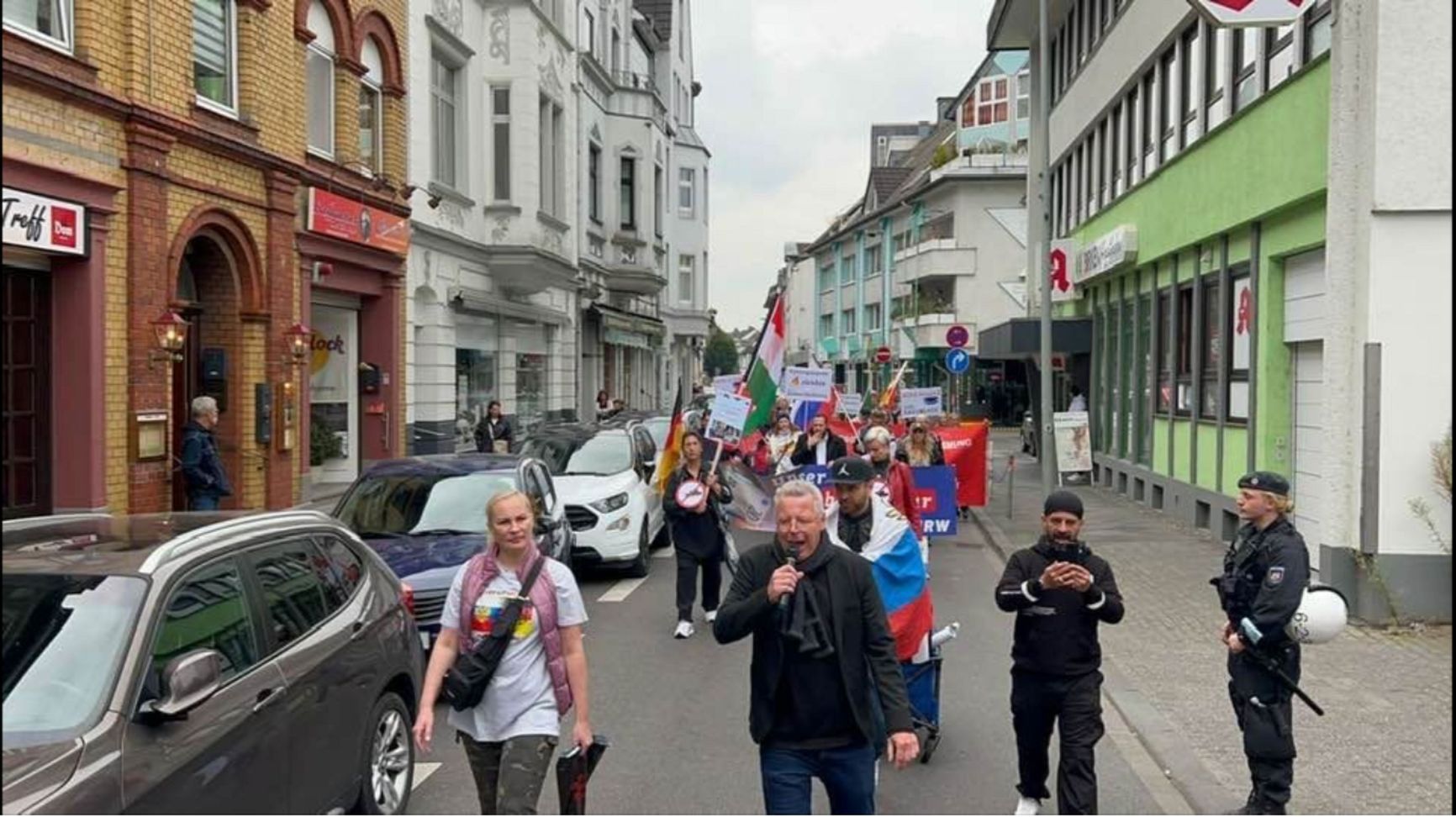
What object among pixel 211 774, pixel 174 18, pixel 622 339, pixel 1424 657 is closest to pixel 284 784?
pixel 211 774

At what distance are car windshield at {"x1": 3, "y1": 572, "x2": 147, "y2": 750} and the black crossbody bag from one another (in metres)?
1.11

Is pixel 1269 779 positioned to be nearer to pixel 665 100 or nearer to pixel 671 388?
pixel 665 100

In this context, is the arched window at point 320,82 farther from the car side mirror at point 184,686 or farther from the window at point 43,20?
the car side mirror at point 184,686

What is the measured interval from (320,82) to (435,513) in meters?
10.6

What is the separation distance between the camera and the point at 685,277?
50.8m

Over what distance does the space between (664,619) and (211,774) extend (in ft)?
23.4

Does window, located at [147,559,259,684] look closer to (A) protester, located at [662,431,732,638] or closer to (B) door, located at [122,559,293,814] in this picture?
(B) door, located at [122,559,293,814]

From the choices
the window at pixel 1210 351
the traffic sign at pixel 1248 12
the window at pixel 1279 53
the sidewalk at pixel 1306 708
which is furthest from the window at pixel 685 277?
the traffic sign at pixel 1248 12

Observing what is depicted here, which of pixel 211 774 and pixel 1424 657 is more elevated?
pixel 211 774

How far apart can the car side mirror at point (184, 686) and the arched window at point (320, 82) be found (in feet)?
48.4

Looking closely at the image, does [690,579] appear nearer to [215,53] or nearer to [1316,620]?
[1316,620]

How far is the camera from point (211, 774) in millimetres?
3994

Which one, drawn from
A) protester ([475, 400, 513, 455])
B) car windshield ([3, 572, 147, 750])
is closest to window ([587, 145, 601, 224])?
protester ([475, 400, 513, 455])

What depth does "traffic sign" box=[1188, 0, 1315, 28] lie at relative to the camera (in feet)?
35.6
